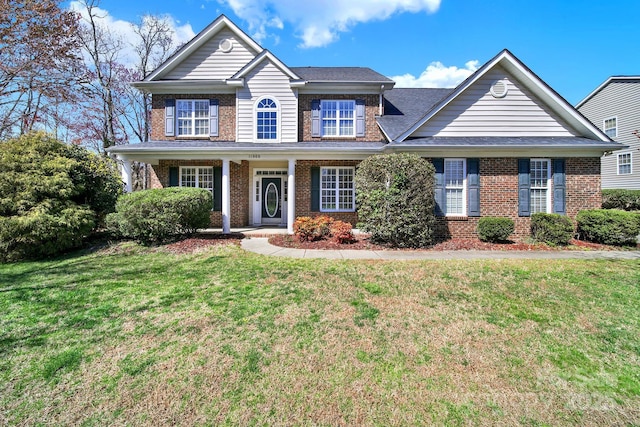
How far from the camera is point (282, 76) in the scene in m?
13.1

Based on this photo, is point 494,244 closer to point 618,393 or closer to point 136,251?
point 618,393

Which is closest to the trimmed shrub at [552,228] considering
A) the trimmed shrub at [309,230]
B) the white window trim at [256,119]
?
the trimmed shrub at [309,230]

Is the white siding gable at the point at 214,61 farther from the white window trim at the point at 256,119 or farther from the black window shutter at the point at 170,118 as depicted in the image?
the white window trim at the point at 256,119

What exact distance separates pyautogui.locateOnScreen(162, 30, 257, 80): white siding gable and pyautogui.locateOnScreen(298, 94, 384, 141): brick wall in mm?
3430

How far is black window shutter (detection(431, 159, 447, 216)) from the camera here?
10664mm

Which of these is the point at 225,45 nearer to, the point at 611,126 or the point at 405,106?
→ the point at 405,106

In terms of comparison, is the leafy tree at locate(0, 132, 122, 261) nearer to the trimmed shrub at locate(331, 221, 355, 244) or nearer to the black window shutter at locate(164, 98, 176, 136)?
the black window shutter at locate(164, 98, 176, 136)

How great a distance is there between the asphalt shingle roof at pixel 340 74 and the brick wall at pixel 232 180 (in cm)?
509

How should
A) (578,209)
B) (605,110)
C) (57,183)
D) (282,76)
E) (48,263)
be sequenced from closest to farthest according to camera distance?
(48,263) < (57,183) < (578,209) < (282,76) < (605,110)

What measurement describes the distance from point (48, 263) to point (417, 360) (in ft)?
30.7

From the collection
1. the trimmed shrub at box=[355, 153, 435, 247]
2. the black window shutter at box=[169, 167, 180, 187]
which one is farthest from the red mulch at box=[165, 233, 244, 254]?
the trimmed shrub at box=[355, 153, 435, 247]

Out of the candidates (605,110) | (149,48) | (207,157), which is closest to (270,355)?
(207,157)

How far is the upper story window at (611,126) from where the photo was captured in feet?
69.1

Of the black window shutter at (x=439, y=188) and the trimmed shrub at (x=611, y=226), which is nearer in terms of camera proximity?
the trimmed shrub at (x=611, y=226)
